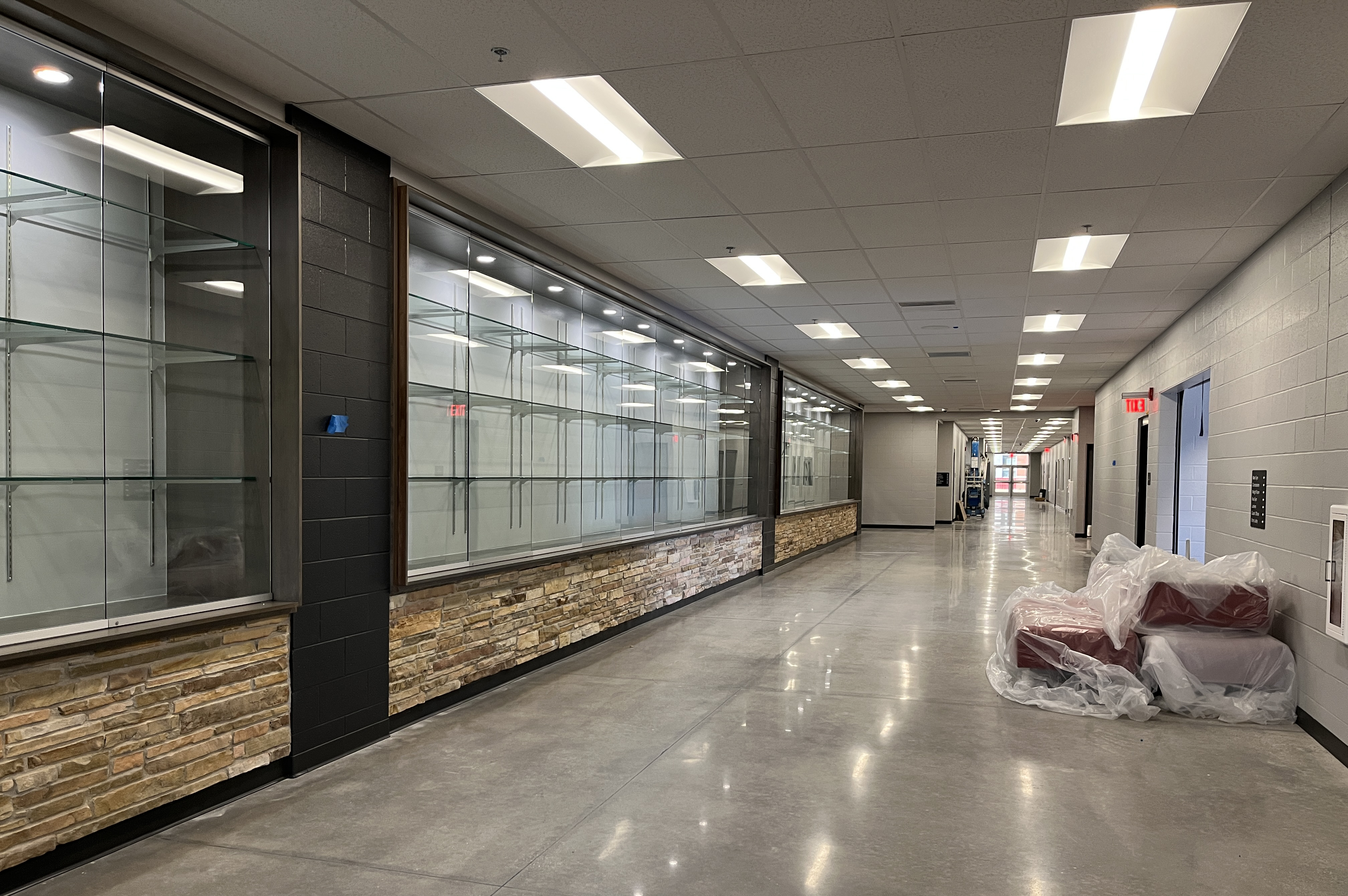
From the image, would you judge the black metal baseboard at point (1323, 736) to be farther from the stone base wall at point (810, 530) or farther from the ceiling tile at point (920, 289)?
the stone base wall at point (810, 530)

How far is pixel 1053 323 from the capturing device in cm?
891

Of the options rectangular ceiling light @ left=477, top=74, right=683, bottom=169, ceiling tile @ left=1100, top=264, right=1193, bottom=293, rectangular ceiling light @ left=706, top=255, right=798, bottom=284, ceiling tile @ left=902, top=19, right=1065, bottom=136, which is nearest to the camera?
ceiling tile @ left=902, top=19, right=1065, bottom=136

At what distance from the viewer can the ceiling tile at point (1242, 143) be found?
145 inches

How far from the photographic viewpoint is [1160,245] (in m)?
5.75

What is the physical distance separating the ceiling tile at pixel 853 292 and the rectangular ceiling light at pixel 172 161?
4.65 m

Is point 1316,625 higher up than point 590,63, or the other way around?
point 590,63

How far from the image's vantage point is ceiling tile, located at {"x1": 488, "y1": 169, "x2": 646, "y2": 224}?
15.6ft

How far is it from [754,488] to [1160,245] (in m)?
6.51

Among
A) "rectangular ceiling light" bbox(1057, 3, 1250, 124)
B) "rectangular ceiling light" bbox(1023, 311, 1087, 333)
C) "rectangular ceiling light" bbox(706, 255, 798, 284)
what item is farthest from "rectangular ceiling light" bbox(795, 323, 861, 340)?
"rectangular ceiling light" bbox(1057, 3, 1250, 124)

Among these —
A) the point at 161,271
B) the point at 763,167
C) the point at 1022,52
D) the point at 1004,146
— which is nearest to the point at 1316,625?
the point at 1004,146

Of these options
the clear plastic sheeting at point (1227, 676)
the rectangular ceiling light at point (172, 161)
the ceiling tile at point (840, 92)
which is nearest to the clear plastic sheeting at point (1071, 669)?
the clear plastic sheeting at point (1227, 676)

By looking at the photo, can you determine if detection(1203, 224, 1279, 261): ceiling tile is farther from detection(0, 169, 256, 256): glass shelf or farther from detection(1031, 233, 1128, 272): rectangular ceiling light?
detection(0, 169, 256, 256): glass shelf

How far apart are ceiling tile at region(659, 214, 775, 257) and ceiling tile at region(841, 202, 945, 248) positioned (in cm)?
67

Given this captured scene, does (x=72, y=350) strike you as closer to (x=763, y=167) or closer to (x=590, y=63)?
(x=590, y=63)
